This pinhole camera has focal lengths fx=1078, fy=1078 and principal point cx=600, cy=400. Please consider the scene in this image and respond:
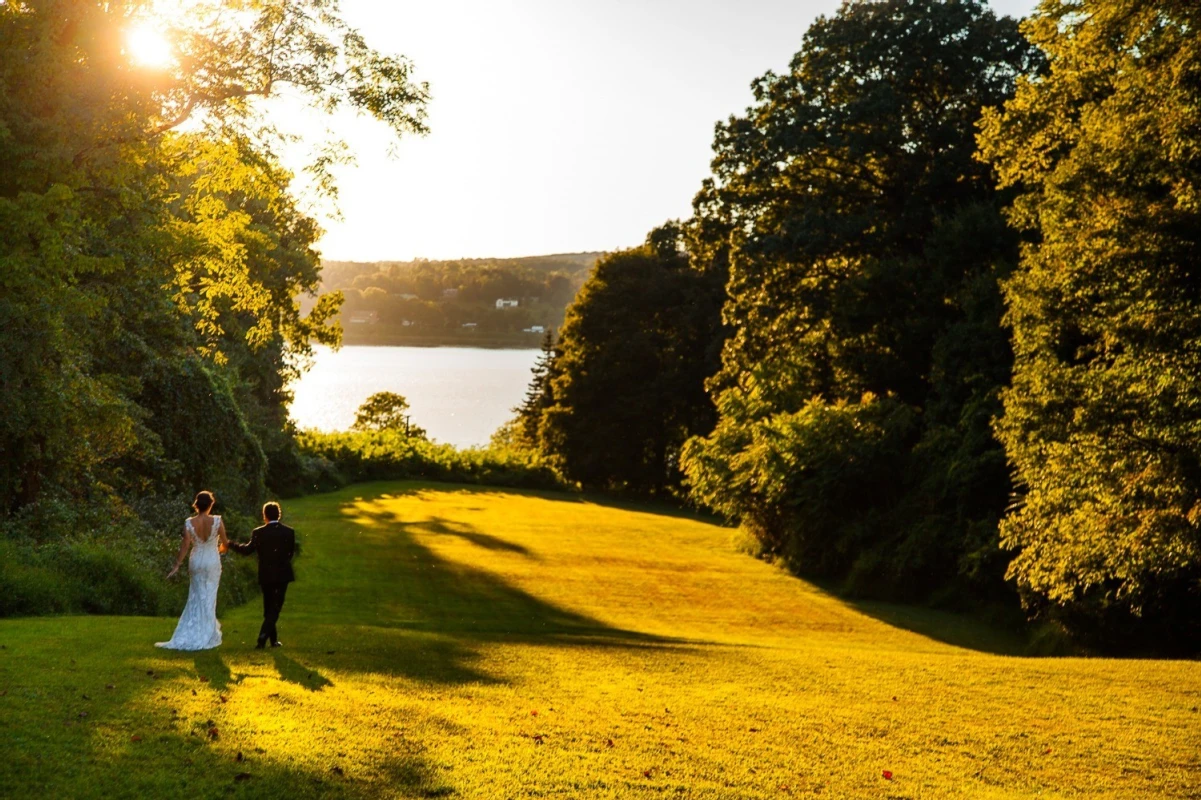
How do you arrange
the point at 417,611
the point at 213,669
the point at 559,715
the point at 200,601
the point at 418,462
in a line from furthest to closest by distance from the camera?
the point at 418,462
the point at 417,611
the point at 200,601
the point at 213,669
the point at 559,715

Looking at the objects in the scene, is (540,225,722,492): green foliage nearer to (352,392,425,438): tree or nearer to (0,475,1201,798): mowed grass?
(352,392,425,438): tree

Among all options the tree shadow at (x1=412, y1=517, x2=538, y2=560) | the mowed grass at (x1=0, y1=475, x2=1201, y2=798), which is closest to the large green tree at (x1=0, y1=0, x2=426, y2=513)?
the mowed grass at (x1=0, y1=475, x2=1201, y2=798)

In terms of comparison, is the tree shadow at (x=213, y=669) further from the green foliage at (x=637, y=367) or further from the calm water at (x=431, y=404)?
the calm water at (x=431, y=404)

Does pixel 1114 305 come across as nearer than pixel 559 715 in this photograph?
No

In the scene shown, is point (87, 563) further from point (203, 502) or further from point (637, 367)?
point (637, 367)

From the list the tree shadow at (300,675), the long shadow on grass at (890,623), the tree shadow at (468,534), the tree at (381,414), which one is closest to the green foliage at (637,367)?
the tree shadow at (468,534)

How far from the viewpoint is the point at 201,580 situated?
539 inches

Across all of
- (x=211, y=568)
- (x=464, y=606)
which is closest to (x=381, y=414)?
(x=464, y=606)

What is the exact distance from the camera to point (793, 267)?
35.2 m

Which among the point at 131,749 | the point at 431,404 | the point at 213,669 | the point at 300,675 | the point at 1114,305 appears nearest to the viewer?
the point at 131,749

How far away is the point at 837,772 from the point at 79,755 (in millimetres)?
6572

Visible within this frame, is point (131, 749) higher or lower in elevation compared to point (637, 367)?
lower

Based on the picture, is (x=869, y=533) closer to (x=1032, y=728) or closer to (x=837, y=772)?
(x=1032, y=728)

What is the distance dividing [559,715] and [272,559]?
16.1 feet
